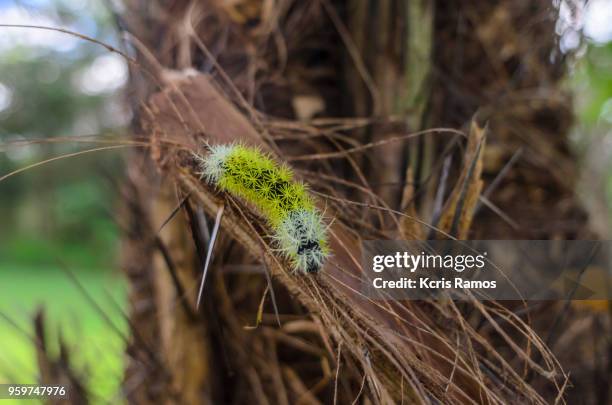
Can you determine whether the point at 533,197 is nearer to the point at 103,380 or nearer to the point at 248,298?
the point at 248,298

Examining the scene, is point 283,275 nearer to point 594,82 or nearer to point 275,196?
point 275,196

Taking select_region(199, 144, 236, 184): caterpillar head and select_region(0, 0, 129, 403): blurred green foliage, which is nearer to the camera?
select_region(199, 144, 236, 184): caterpillar head

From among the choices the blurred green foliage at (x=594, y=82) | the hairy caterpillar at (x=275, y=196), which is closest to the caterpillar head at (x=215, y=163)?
the hairy caterpillar at (x=275, y=196)

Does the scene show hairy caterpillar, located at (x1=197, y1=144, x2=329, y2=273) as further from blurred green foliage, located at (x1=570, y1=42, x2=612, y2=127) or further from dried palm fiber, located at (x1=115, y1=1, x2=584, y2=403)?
blurred green foliage, located at (x1=570, y1=42, x2=612, y2=127)

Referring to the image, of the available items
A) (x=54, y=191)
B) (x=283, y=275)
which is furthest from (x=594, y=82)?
(x=54, y=191)

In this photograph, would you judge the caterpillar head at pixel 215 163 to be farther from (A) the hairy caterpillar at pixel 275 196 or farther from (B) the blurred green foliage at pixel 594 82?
(B) the blurred green foliage at pixel 594 82

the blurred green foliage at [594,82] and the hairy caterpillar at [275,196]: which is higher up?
the blurred green foliage at [594,82]

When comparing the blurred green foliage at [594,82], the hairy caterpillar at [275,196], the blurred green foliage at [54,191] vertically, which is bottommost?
the hairy caterpillar at [275,196]

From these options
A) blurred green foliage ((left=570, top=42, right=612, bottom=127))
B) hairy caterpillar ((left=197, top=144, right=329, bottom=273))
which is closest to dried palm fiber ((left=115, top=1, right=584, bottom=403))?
hairy caterpillar ((left=197, top=144, right=329, bottom=273))
